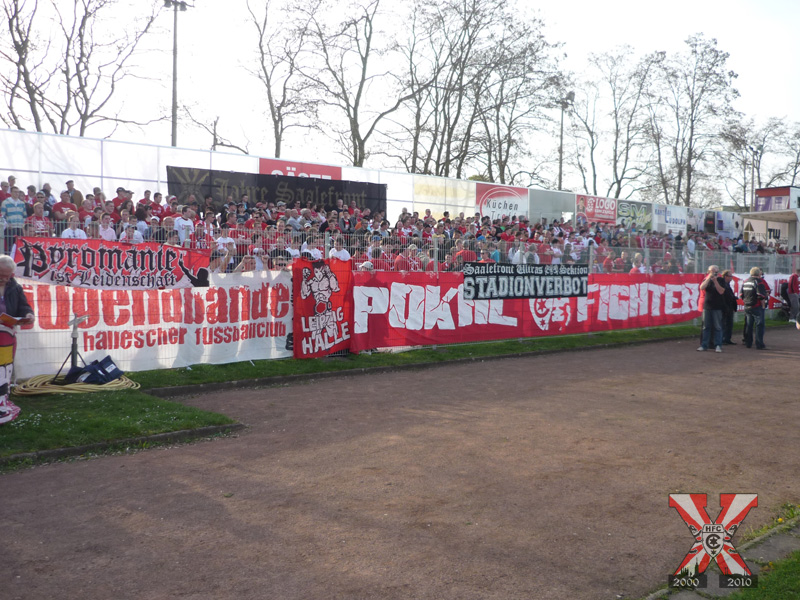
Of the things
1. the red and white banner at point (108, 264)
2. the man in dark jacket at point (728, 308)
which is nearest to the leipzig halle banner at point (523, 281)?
the man in dark jacket at point (728, 308)

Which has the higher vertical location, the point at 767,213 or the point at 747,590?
the point at 767,213

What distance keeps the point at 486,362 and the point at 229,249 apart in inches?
243

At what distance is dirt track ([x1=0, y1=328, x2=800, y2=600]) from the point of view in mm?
4258

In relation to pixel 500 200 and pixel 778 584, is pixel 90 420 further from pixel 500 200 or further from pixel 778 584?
pixel 500 200

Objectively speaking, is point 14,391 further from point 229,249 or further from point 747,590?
point 747,590

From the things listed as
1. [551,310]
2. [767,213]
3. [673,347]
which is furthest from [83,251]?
[767,213]

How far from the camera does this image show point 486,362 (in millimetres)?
14766

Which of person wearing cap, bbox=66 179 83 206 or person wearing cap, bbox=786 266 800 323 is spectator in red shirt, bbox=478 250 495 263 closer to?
person wearing cap, bbox=66 179 83 206

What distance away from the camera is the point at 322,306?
13.4 meters

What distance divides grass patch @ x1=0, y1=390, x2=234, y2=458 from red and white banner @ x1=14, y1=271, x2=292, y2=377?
46.2 inches

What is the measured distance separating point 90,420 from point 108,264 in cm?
345

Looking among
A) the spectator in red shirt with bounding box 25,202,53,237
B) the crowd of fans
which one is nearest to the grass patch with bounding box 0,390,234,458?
the spectator in red shirt with bounding box 25,202,53,237

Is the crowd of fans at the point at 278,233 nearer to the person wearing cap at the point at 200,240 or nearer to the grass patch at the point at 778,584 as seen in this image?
the person wearing cap at the point at 200,240
